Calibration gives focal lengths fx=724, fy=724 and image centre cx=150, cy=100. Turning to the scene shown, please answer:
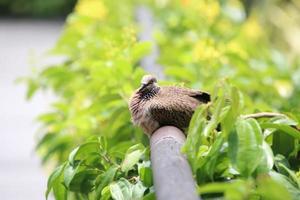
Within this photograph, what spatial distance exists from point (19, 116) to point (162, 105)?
145 inches

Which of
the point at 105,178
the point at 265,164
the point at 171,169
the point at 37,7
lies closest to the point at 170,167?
the point at 171,169

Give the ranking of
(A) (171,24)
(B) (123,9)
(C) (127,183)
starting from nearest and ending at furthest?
(C) (127,183) < (A) (171,24) < (B) (123,9)

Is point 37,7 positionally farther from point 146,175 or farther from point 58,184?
point 146,175

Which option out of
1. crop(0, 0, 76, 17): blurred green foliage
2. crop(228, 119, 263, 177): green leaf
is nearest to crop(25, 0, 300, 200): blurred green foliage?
crop(228, 119, 263, 177): green leaf

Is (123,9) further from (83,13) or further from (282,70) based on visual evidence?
(282,70)

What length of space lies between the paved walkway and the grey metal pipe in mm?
1312

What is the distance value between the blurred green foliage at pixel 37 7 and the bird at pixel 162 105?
7.48 meters

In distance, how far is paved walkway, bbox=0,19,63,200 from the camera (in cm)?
327

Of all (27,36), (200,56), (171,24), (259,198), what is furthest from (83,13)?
(27,36)

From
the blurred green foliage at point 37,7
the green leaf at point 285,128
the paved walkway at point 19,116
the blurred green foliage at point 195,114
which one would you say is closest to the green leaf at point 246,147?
the blurred green foliage at point 195,114

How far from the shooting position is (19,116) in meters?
4.57

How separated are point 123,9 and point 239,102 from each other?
2444 mm

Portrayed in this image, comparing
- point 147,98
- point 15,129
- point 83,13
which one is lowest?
point 15,129

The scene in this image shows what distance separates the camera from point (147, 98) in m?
1.03
